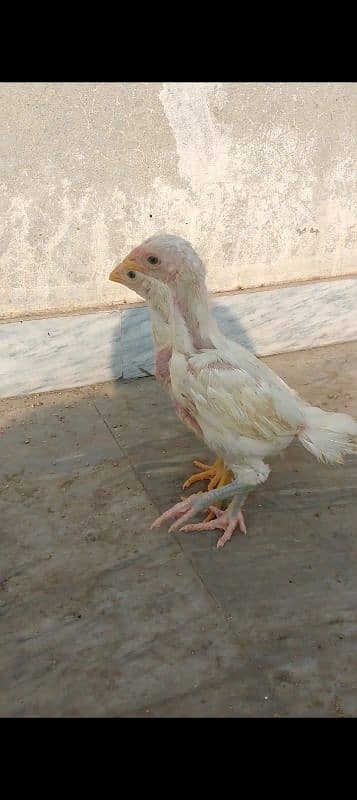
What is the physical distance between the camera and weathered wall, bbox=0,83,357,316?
4.17m

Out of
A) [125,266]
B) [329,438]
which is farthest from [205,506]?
[125,266]

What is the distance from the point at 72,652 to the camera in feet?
8.27

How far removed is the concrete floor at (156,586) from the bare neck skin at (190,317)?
93 centimetres

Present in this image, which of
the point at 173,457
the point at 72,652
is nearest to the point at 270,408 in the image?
the point at 173,457

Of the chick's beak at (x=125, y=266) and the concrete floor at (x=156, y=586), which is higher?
the chick's beak at (x=125, y=266)

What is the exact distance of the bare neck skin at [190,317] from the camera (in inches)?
112

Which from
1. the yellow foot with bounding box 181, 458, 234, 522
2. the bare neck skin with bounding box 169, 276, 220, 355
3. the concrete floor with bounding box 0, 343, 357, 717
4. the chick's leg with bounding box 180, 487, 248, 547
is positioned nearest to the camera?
the concrete floor with bounding box 0, 343, 357, 717

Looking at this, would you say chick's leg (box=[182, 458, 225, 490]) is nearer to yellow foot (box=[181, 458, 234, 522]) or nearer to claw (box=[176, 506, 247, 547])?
yellow foot (box=[181, 458, 234, 522])

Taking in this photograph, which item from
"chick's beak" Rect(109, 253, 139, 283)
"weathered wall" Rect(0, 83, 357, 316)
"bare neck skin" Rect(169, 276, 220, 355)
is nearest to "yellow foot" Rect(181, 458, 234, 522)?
"bare neck skin" Rect(169, 276, 220, 355)

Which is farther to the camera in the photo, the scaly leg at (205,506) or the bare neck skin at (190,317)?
the scaly leg at (205,506)

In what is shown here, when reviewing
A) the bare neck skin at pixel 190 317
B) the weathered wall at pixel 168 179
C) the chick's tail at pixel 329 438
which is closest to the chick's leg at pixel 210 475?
the chick's tail at pixel 329 438

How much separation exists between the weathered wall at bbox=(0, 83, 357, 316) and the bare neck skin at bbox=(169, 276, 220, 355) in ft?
5.84

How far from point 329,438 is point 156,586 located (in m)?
1.04

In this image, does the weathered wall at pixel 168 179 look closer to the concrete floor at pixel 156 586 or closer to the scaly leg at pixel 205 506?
the concrete floor at pixel 156 586
